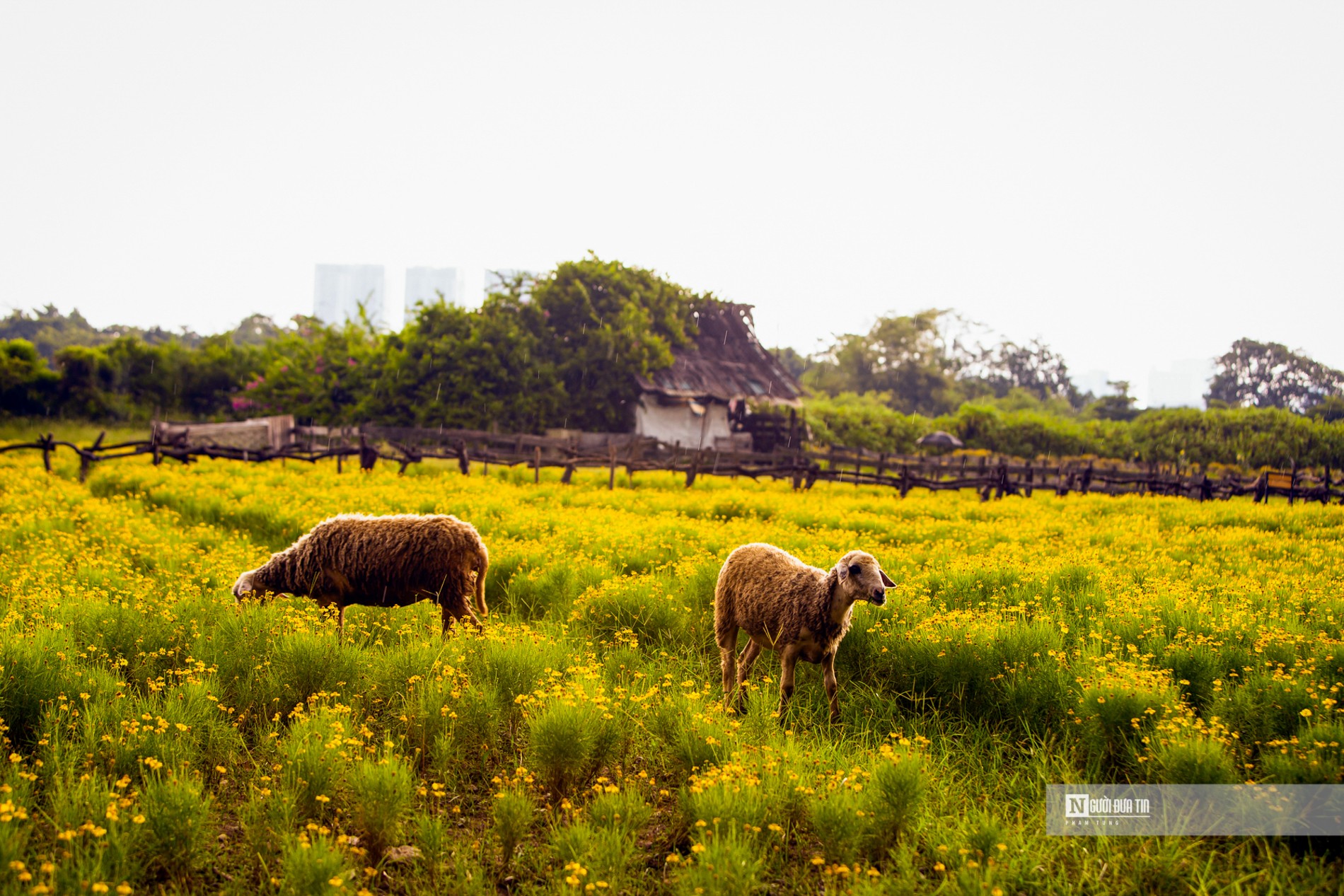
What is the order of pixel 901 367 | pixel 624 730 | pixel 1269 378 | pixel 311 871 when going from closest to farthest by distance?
pixel 311 871
pixel 624 730
pixel 1269 378
pixel 901 367

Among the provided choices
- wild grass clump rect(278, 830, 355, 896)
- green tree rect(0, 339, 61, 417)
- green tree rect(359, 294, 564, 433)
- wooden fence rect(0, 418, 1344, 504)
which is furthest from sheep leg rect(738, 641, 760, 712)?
green tree rect(0, 339, 61, 417)

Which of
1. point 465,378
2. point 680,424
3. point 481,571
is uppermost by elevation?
point 465,378

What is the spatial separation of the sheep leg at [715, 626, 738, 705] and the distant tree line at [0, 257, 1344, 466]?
2324 cm

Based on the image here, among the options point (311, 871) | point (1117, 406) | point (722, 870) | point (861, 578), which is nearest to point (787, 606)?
point (861, 578)

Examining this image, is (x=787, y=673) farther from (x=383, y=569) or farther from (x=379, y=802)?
(x=383, y=569)

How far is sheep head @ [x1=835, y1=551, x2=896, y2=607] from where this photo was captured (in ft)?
15.8

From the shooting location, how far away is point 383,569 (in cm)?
673

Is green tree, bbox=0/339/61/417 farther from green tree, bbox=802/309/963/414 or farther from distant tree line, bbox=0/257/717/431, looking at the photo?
green tree, bbox=802/309/963/414

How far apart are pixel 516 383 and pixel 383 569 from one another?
74.4 ft

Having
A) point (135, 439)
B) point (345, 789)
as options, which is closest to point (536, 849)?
point (345, 789)

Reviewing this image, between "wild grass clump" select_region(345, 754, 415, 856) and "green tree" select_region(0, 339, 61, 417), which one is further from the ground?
"green tree" select_region(0, 339, 61, 417)

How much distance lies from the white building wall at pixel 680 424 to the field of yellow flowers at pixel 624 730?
21890 millimetres

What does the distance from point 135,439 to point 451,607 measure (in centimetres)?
2685

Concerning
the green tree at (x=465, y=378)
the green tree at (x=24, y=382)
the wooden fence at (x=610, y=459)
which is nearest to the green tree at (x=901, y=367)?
the wooden fence at (x=610, y=459)
